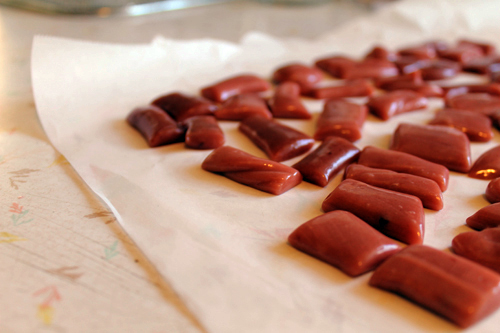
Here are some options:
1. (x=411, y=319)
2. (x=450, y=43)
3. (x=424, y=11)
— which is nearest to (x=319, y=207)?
(x=411, y=319)

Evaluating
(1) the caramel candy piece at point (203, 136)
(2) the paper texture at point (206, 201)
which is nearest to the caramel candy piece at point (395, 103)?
(2) the paper texture at point (206, 201)

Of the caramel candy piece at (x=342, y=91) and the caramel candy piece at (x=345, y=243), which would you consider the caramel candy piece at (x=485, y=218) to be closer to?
the caramel candy piece at (x=345, y=243)

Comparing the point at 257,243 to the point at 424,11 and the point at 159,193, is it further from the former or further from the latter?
the point at 424,11

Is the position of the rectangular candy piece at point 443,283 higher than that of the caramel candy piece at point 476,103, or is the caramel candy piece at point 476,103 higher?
the caramel candy piece at point 476,103

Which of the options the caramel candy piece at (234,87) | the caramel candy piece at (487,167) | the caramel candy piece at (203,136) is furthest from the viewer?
the caramel candy piece at (234,87)

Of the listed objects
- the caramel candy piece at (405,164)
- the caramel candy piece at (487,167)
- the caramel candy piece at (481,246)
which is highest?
the caramel candy piece at (405,164)

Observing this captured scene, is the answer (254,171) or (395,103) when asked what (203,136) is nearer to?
(254,171)
